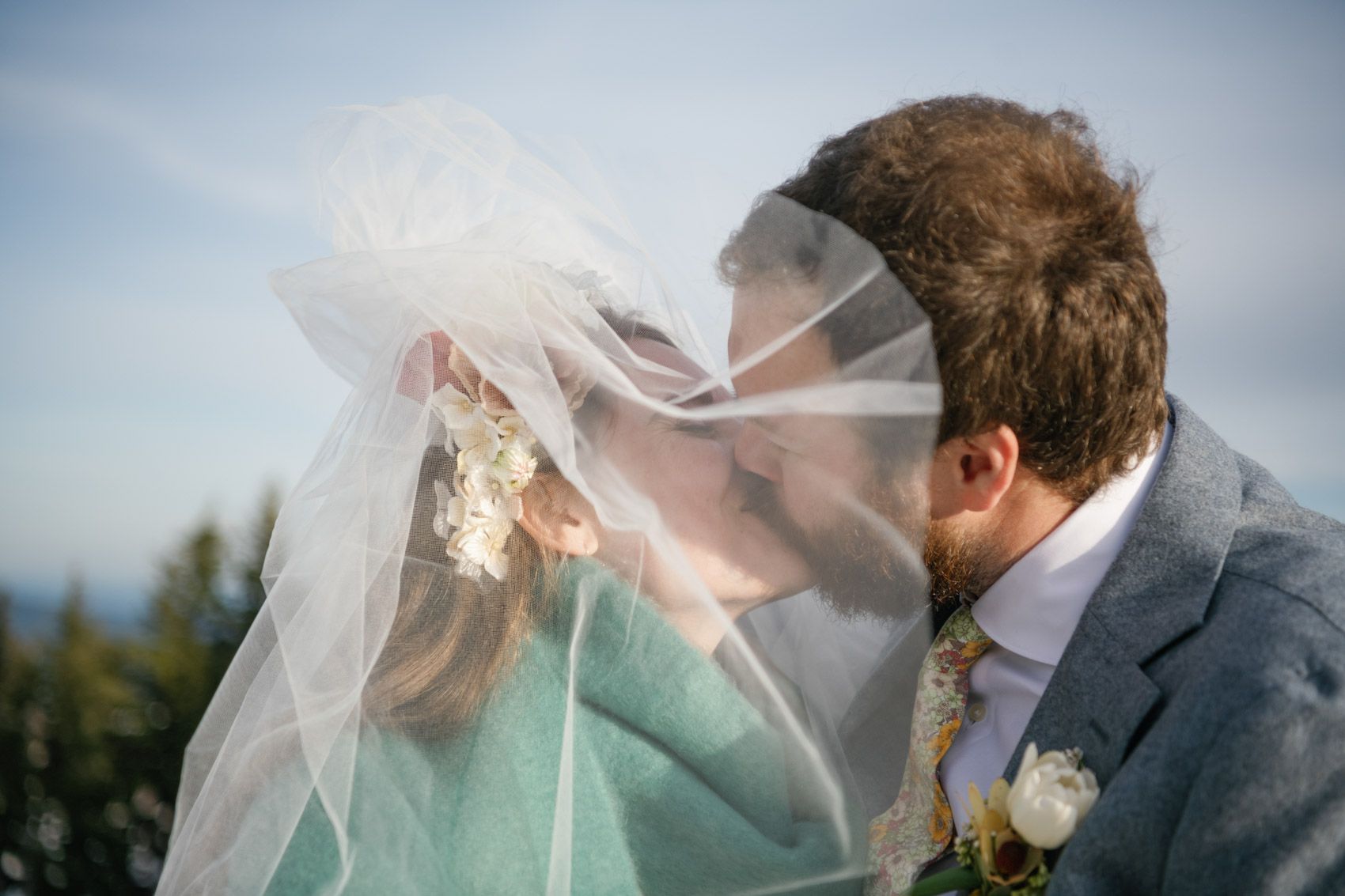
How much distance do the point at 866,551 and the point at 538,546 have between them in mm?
735

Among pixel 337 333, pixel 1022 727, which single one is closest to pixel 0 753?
pixel 337 333

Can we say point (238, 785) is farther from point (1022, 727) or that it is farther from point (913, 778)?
point (1022, 727)

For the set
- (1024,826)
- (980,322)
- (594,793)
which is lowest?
(594,793)

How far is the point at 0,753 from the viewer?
4.55 metres

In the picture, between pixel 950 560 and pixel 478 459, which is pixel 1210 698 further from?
pixel 478 459

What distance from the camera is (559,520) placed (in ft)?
7.16

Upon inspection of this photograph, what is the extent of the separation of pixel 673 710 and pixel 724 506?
1.53 feet

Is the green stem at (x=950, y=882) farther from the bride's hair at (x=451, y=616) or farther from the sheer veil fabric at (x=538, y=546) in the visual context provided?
the bride's hair at (x=451, y=616)

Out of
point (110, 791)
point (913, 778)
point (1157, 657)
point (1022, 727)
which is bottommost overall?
point (110, 791)

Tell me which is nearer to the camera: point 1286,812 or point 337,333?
point 1286,812

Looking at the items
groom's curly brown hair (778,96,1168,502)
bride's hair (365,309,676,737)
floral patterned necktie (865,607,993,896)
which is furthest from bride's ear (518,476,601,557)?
floral patterned necktie (865,607,993,896)

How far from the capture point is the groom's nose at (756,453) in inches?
86.2

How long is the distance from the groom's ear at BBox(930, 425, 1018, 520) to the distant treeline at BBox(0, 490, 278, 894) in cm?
369

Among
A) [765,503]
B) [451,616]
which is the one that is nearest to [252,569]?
[451,616]
